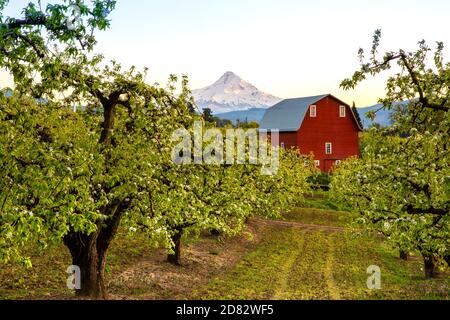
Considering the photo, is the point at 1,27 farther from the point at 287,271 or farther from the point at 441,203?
the point at 287,271

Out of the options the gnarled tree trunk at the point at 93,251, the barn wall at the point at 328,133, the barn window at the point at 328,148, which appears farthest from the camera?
the barn window at the point at 328,148

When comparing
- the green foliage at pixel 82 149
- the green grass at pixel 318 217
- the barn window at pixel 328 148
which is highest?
the barn window at pixel 328 148

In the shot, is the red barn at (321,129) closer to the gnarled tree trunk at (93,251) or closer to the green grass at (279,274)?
the green grass at (279,274)

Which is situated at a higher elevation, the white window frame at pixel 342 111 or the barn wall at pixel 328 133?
the white window frame at pixel 342 111

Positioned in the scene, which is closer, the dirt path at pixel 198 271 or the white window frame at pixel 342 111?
the dirt path at pixel 198 271

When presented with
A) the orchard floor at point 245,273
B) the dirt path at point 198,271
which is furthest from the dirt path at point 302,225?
the dirt path at point 198,271

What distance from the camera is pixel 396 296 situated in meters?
24.1

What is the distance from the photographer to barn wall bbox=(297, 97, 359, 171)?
90312 millimetres

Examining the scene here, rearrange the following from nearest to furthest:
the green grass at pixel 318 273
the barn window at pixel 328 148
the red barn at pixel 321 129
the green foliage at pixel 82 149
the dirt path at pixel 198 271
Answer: the green foliage at pixel 82 149
the dirt path at pixel 198 271
the green grass at pixel 318 273
the red barn at pixel 321 129
the barn window at pixel 328 148

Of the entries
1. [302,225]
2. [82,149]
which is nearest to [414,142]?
[82,149]

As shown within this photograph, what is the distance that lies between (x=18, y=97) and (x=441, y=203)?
52.3 feet

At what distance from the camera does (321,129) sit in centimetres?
9169

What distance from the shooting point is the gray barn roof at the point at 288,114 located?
90.7 meters
